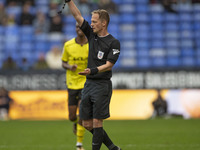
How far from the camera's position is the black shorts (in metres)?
5.59

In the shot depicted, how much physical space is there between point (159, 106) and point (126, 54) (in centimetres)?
395

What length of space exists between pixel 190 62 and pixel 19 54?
25.2 ft

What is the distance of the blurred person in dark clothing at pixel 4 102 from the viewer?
15.1 meters

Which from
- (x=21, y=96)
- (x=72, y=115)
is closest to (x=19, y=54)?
(x=21, y=96)

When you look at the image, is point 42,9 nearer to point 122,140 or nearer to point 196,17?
point 196,17

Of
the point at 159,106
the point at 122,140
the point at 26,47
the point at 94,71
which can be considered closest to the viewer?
the point at 94,71

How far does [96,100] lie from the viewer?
559 cm

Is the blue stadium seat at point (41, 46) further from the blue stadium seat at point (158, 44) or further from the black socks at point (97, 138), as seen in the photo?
the black socks at point (97, 138)

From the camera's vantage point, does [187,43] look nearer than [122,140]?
No

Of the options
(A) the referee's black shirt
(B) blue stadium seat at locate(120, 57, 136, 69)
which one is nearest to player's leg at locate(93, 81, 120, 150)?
(A) the referee's black shirt

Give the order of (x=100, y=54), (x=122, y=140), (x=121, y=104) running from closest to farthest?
(x=100, y=54)
(x=122, y=140)
(x=121, y=104)

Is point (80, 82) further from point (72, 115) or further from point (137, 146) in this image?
point (137, 146)

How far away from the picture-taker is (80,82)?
768 cm

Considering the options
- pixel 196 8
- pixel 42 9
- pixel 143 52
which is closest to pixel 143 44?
pixel 143 52
